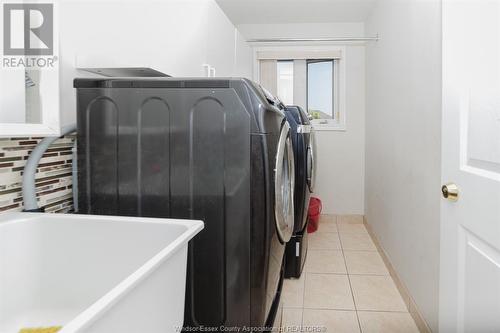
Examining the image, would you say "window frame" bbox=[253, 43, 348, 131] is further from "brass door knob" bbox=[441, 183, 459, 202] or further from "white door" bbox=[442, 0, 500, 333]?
"brass door knob" bbox=[441, 183, 459, 202]

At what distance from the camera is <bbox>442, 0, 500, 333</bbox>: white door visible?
954mm

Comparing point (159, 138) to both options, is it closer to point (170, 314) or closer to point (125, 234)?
point (125, 234)

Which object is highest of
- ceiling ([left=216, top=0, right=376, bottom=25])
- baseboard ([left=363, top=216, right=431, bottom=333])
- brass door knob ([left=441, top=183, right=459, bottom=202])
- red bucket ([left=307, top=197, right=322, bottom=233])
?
ceiling ([left=216, top=0, right=376, bottom=25])

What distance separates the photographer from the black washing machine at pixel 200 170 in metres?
1.12

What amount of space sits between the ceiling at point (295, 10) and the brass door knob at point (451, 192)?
278 cm

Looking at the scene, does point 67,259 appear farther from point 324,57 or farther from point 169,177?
point 324,57

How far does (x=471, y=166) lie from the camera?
1.08 m

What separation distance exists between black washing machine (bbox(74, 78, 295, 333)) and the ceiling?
2.70 metres

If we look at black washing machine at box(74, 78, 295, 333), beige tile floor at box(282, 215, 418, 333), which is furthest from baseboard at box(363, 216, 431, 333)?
black washing machine at box(74, 78, 295, 333)

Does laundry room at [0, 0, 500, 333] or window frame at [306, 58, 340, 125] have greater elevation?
window frame at [306, 58, 340, 125]

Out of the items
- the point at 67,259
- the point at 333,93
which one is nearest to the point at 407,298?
the point at 67,259

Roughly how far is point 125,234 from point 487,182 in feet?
3.40

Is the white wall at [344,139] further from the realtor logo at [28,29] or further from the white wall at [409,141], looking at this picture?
the realtor logo at [28,29]

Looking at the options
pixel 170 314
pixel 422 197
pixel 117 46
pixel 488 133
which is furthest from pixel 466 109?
pixel 117 46
